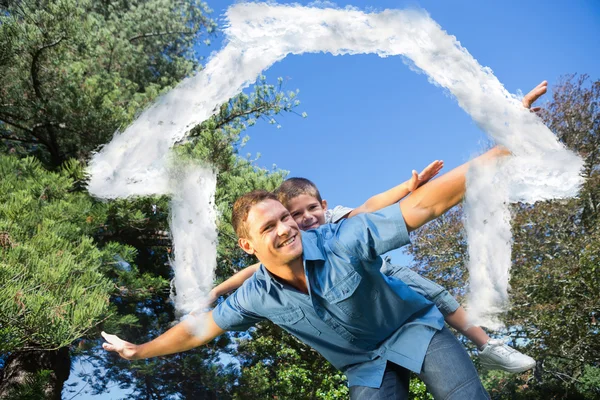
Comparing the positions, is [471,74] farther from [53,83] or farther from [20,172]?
[53,83]

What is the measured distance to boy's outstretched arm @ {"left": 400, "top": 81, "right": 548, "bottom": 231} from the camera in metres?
1.32

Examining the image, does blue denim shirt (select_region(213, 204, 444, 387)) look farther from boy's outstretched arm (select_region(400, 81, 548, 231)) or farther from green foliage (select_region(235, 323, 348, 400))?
green foliage (select_region(235, 323, 348, 400))

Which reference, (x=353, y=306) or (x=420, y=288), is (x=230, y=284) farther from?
(x=353, y=306)

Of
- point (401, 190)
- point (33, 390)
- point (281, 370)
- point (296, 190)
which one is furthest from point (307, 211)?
point (281, 370)

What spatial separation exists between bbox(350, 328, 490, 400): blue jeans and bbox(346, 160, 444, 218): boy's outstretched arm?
0.47m

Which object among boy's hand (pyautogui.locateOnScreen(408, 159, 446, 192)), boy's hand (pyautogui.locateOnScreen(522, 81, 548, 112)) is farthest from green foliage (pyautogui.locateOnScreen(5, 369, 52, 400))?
boy's hand (pyautogui.locateOnScreen(522, 81, 548, 112))

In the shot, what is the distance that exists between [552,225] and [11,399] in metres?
7.82

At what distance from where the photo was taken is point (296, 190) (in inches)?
98.6

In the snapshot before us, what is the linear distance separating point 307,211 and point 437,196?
1162 mm

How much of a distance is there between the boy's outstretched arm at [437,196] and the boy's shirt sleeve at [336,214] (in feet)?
3.91

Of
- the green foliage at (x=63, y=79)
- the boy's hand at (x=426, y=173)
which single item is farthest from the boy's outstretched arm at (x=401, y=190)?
the green foliage at (x=63, y=79)

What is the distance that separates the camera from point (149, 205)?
5719mm

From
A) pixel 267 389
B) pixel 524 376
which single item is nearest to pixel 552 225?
pixel 524 376

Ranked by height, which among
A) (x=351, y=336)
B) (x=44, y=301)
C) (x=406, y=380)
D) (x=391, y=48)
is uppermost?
(x=44, y=301)
